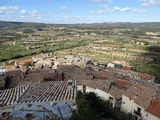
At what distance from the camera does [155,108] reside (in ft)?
92.4

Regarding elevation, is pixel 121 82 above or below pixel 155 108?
below

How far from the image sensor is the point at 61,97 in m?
16.8

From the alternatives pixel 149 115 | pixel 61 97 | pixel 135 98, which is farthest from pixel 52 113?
pixel 135 98

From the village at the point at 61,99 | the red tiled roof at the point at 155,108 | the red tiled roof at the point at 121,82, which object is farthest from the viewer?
the red tiled roof at the point at 121,82

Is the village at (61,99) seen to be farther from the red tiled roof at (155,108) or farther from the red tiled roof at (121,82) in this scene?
the red tiled roof at (121,82)

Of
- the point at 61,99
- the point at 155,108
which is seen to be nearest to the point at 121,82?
the point at 155,108

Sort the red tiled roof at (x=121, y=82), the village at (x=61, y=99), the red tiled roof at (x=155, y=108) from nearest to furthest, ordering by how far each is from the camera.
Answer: the village at (x=61, y=99) → the red tiled roof at (x=155, y=108) → the red tiled roof at (x=121, y=82)

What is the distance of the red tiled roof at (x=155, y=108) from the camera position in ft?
89.9

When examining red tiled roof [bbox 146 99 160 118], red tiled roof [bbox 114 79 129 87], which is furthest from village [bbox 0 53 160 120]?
red tiled roof [bbox 114 79 129 87]

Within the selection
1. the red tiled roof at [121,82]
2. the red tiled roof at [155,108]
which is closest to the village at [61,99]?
the red tiled roof at [155,108]

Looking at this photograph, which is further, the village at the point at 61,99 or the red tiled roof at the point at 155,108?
the red tiled roof at the point at 155,108

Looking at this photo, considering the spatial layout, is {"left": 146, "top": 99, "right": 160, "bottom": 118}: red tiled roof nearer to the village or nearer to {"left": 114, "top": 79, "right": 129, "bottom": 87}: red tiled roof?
the village

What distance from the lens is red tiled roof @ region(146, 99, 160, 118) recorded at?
27400mm

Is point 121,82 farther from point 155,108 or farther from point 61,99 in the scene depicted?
point 61,99
